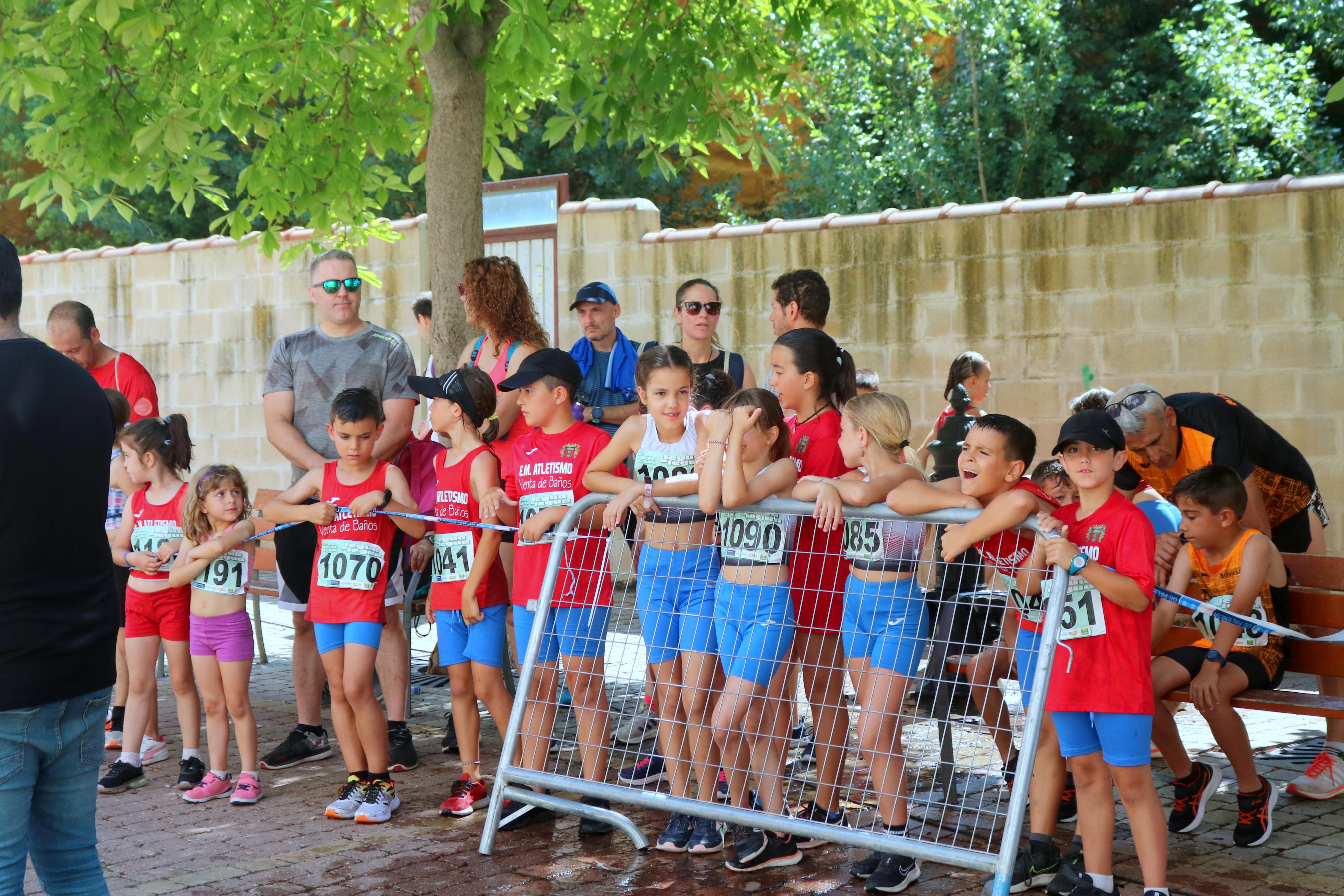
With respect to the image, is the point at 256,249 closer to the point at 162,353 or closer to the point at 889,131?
the point at 162,353

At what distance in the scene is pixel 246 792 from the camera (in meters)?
5.56

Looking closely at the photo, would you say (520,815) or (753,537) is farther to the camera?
(520,815)

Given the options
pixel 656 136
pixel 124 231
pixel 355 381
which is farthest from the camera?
pixel 124 231

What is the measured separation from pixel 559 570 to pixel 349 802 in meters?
1.32

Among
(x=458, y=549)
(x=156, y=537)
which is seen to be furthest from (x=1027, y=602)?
(x=156, y=537)

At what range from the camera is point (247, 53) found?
690 cm

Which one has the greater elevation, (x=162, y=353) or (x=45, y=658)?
(x=162, y=353)

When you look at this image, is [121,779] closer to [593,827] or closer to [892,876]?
[593,827]

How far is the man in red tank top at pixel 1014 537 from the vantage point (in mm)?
4086

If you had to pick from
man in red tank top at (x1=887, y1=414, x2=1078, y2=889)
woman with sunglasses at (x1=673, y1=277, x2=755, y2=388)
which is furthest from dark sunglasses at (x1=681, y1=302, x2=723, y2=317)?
man in red tank top at (x1=887, y1=414, x2=1078, y2=889)

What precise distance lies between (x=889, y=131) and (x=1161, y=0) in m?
4.47

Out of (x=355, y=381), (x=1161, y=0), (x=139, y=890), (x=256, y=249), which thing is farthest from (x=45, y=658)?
(x=1161, y=0)

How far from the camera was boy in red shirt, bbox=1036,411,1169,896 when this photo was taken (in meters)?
4.04

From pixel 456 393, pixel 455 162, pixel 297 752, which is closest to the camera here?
pixel 456 393
